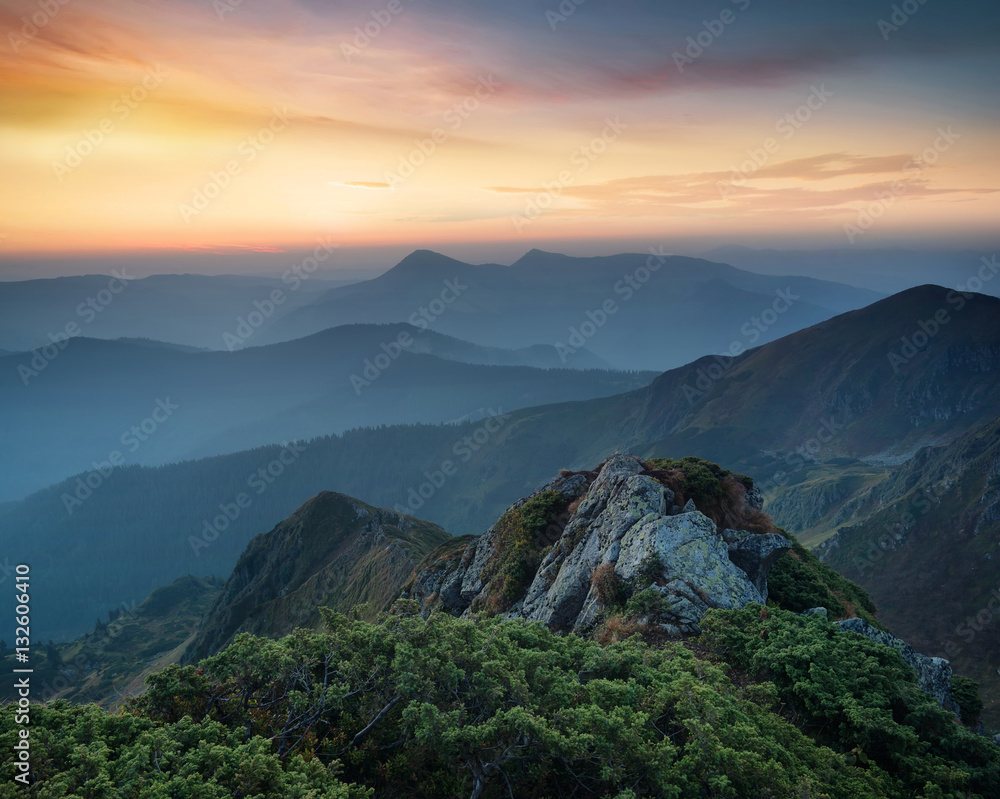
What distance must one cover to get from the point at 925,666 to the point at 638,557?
→ 45.5 feet

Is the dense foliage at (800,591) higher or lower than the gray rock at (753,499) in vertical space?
lower

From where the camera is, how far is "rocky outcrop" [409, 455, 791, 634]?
26594 mm

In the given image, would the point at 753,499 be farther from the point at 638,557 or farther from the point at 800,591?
the point at 638,557

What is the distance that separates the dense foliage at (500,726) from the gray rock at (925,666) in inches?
218

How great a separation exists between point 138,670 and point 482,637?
6711 inches

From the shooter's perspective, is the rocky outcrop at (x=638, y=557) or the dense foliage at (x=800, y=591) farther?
the dense foliage at (x=800, y=591)

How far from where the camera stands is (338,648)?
18656 mm

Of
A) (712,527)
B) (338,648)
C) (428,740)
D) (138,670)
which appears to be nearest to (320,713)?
(338,648)

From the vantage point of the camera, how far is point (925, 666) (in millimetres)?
26359

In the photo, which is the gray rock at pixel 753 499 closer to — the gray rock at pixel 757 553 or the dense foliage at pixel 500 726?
the gray rock at pixel 757 553

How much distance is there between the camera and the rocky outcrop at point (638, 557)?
2659cm

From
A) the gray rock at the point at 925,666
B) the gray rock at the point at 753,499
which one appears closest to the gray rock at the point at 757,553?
the gray rock at the point at 925,666

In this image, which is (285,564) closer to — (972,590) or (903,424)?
(972,590)

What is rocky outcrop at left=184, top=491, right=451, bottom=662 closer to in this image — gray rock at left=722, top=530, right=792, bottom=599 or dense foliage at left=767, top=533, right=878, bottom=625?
dense foliage at left=767, top=533, right=878, bottom=625
